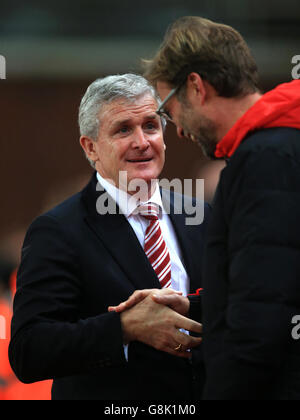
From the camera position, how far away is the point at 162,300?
2.29 m

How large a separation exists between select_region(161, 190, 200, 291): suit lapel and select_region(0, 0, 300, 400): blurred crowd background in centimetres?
416

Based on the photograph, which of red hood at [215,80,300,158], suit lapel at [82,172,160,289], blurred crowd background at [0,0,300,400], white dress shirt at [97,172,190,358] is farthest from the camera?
blurred crowd background at [0,0,300,400]

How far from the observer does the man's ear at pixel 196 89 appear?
196 centimetres

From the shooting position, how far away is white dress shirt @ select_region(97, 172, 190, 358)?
2600 millimetres

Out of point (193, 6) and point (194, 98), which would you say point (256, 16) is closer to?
point (193, 6)

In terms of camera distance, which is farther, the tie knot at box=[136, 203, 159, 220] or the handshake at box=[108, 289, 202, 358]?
the tie knot at box=[136, 203, 159, 220]

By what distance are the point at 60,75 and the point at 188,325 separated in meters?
5.77

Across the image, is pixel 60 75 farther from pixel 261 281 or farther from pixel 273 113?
pixel 261 281

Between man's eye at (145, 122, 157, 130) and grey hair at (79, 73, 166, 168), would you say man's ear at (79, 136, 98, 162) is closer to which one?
grey hair at (79, 73, 166, 168)

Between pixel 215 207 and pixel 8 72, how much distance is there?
19.9ft
